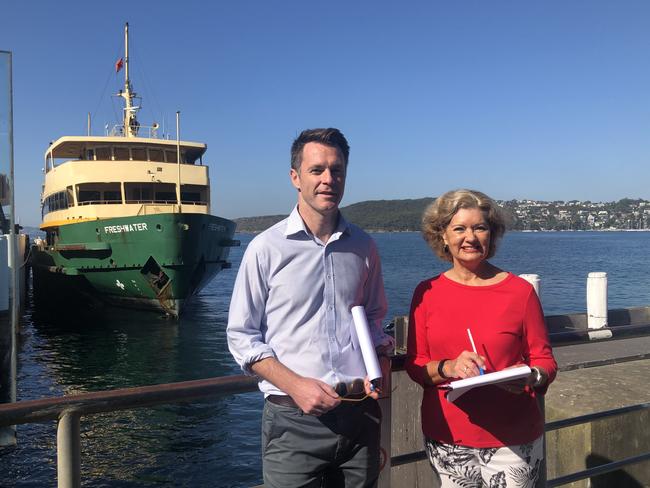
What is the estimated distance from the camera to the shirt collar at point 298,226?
1900 millimetres

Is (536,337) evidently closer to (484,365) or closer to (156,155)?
(484,365)

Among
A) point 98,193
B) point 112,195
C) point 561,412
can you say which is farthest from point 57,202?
point 561,412

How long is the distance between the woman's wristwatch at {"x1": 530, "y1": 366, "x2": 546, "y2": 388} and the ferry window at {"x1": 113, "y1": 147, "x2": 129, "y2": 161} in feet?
73.0

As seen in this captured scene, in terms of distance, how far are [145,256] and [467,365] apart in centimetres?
1751

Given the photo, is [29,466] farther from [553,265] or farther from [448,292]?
[553,265]

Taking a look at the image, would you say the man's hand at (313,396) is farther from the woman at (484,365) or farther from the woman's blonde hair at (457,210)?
the woman's blonde hair at (457,210)

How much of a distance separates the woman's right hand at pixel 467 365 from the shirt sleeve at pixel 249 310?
1.90ft

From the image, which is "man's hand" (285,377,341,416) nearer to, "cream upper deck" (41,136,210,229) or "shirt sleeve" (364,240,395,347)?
"shirt sleeve" (364,240,395,347)

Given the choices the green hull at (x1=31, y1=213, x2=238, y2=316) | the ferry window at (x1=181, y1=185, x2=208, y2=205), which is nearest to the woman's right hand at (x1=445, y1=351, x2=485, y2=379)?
the green hull at (x1=31, y1=213, x2=238, y2=316)

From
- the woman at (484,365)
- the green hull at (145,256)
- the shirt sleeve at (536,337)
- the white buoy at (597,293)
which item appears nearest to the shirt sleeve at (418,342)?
the woman at (484,365)

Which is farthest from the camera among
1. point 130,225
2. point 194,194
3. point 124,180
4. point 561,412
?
→ point 194,194

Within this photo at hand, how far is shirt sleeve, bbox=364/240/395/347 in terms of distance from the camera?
2.00 metres

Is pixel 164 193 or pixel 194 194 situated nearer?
pixel 164 193

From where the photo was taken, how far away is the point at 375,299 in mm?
2061
